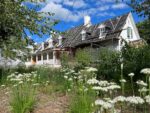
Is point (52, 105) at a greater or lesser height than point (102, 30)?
lesser

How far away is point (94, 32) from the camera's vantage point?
53250 mm

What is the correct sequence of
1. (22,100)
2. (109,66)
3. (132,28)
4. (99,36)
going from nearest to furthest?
Result: (22,100) < (109,66) < (132,28) < (99,36)

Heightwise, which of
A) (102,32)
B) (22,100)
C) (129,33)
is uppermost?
(102,32)

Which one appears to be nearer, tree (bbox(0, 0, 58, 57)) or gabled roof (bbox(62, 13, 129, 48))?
tree (bbox(0, 0, 58, 57))

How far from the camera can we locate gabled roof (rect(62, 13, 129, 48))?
156 ft

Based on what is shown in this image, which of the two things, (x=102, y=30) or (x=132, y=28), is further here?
(x=102, y=30)

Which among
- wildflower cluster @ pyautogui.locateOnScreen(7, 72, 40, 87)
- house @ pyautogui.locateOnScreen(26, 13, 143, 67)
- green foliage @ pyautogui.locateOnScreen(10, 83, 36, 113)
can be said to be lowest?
green foliage @ pyautogui.locateOnScreen(10, 83, 36, 113)

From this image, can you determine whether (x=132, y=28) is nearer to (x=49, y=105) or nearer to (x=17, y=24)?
(x=17, y=24)

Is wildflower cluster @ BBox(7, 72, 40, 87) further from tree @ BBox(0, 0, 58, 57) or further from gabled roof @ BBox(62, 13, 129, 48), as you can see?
gabled roof @ BBox(62, 13, 129, 48)

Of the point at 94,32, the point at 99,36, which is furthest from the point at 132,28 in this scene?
the point at 94,32

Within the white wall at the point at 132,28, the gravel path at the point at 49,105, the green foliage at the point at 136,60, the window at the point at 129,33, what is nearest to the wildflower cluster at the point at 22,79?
the gravel path at the point at 49,105

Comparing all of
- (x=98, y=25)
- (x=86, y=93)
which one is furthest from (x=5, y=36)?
(x=98, y=25)

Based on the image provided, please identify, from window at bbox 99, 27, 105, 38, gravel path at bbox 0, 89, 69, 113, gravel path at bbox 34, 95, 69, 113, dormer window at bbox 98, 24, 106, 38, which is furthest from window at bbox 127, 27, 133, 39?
gravel path at bbox 34, 95, 69, 113

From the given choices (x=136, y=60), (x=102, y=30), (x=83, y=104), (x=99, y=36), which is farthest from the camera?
(x=102, y=30)
